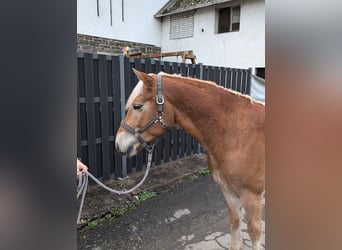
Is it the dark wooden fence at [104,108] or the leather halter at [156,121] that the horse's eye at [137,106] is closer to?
the leather halter at [156,121]

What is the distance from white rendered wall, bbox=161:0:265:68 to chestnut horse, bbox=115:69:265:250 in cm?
645

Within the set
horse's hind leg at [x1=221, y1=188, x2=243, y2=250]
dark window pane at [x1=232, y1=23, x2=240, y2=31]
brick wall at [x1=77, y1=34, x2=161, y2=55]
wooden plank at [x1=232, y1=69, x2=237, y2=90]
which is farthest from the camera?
dark window pane at [x1=232, y1=23, x2=240, y2=31]

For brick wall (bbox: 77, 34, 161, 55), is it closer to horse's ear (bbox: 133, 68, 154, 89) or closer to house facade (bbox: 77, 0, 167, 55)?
house facade (bbox: 77, 0, 167, 55)

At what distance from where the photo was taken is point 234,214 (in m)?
2.26

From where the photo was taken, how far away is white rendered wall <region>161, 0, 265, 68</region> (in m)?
8.41

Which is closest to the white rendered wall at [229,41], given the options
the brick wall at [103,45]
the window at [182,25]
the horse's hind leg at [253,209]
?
the window at [182,25]

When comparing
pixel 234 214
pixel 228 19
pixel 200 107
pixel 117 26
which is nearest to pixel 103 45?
pixel 117 26

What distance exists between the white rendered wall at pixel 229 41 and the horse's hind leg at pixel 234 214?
6.55 m

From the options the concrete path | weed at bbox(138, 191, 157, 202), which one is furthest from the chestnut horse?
weed at bbox(138, 191, 157, 202)
